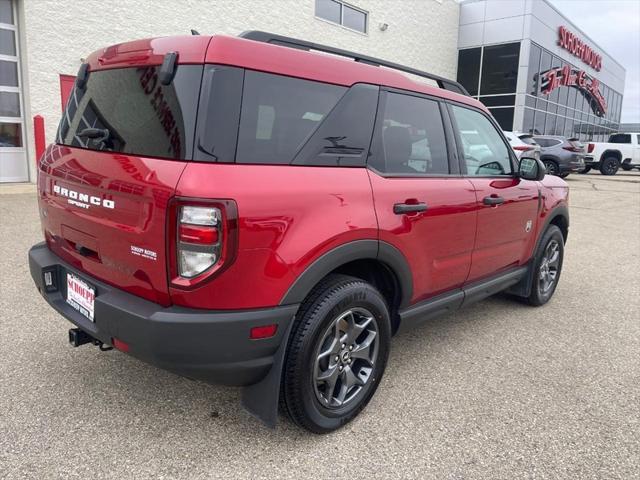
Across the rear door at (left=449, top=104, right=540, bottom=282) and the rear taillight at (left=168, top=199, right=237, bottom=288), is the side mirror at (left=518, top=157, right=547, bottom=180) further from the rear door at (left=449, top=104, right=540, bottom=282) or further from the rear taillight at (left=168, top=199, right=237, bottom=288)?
the rear taillight at (left=168, top=199, right=237, bottom=288)

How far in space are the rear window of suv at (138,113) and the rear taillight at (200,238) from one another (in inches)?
9.2

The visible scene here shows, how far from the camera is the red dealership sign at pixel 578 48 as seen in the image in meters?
24.4

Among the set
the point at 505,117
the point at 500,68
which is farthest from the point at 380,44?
the point at 505,117

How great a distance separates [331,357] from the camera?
2.44 m

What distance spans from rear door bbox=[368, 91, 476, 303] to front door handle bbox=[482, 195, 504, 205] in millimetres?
159

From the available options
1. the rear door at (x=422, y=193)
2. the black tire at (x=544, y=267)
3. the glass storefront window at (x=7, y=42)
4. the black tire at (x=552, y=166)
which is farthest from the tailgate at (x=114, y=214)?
the black tire at (x=552, y=166)

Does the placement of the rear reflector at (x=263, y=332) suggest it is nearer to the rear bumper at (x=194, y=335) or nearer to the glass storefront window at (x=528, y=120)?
the rear bumper at (x=194, y=335)

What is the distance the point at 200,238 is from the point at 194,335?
38 cm

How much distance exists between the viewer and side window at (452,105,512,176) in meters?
3.31

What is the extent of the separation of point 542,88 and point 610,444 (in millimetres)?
24265

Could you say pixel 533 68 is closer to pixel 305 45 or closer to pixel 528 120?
pixel 528 120

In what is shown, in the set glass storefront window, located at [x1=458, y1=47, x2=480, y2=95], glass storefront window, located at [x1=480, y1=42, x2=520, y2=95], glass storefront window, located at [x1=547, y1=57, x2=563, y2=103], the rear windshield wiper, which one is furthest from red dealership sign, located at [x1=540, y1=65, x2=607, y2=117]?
the rear windshield wiper

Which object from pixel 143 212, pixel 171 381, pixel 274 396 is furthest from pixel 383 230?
pixel 171 381

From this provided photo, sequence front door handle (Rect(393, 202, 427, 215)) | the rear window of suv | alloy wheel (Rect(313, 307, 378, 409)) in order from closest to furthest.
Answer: the rear window of suv
alloy wheel (Rect(313, 307, 378, 409))
front door handle (Rect(393, 202, 427, 215))
